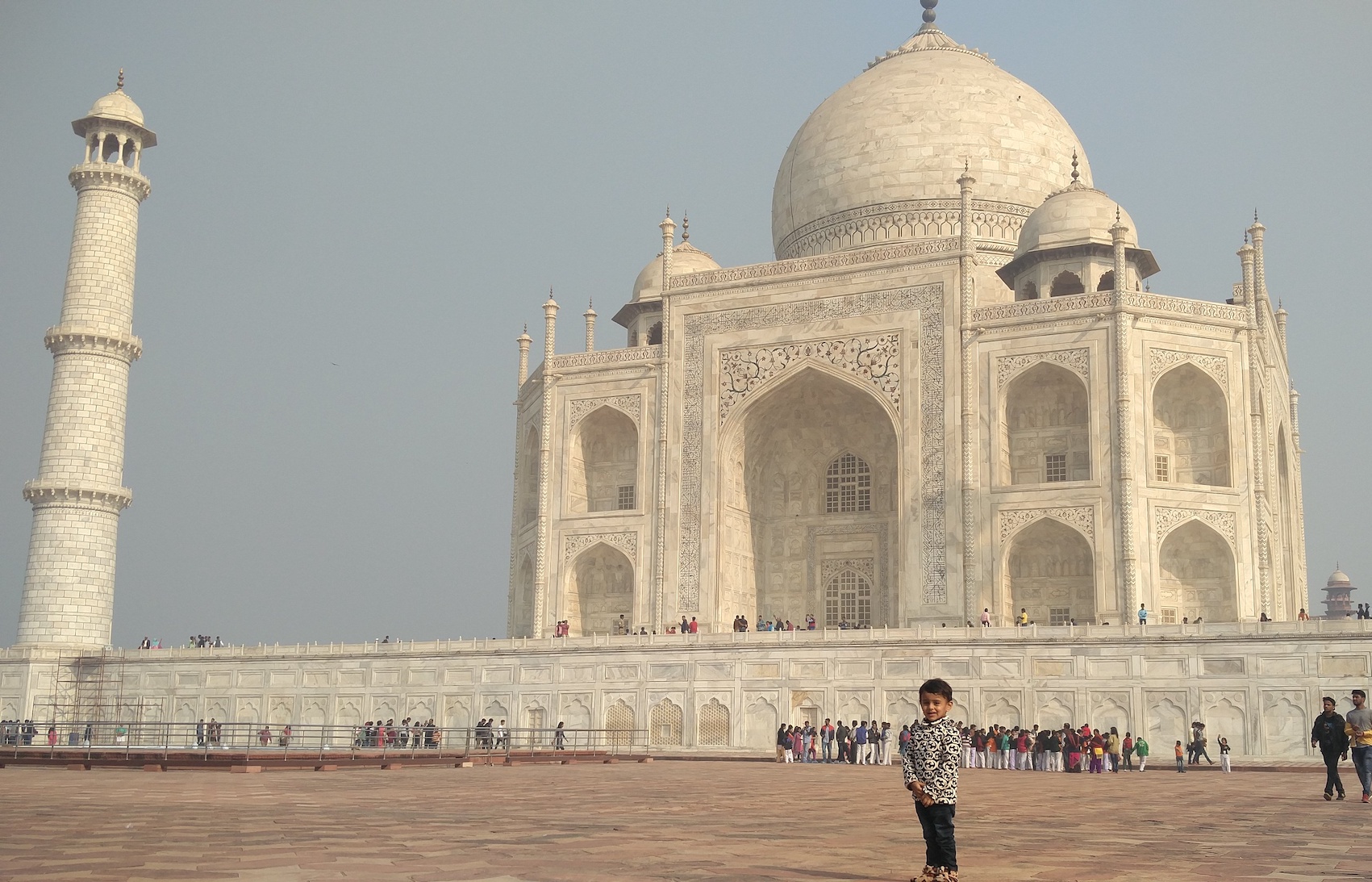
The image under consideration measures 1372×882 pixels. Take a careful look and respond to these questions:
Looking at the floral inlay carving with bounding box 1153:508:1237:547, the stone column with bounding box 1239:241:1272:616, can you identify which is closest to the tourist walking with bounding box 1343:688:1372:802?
the floral inlay carving with bounding box 1153:508:1237:547

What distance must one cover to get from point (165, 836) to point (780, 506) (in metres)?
23.0

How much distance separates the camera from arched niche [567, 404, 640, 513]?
93.9 feet

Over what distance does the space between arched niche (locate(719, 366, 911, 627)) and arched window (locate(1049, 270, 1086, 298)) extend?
13.6 feet

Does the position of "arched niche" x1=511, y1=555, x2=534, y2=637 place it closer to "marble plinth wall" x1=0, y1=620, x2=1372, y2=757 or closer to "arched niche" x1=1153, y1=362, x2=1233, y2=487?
"marble plinth wall" x1=0, y1=620, x2=1372, y2=757

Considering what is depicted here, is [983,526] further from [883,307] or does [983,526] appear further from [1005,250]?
[1005,250]

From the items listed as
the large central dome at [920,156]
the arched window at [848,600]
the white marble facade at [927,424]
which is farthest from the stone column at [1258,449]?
the arched window at [848,600]

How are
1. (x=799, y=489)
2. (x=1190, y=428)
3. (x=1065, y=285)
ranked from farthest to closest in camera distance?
1. (x=799, y=489)
2. (x=1065, y=285)
3. (x=1190, y=428)

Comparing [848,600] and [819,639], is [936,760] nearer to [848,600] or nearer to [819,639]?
[819,639]

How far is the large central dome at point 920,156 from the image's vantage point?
31047 millimetres

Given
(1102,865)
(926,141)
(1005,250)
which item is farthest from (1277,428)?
(1102,865)

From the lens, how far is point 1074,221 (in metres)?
27.7

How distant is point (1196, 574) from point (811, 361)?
307 inches

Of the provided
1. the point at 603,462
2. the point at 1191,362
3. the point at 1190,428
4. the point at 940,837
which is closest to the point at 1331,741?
the point at 940,837

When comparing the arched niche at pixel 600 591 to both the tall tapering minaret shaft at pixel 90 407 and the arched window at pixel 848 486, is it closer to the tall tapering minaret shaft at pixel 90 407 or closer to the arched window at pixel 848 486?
the arched window at pixel 848 486
